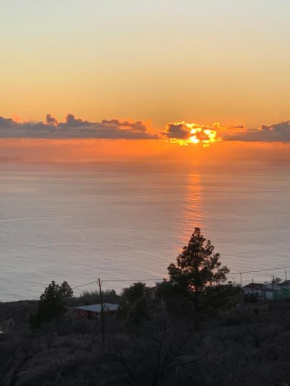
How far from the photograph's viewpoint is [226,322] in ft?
68.8

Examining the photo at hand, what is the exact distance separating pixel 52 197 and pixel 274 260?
279ft

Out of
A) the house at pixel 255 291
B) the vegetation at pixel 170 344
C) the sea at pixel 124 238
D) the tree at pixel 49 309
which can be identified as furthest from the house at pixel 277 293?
the tree at pixel 49 309

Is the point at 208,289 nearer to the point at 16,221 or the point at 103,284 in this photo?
the point at 103,284

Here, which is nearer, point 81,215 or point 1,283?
point 1,283

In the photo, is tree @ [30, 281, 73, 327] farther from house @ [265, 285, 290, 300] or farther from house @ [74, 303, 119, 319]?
house @ [265, 285, 290, 300]

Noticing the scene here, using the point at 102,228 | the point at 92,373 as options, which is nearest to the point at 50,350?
the point at 92,373

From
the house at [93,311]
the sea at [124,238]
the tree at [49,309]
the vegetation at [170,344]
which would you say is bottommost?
the sea at [124,238]

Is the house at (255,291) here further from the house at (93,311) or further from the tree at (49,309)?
the tree at (49,309)

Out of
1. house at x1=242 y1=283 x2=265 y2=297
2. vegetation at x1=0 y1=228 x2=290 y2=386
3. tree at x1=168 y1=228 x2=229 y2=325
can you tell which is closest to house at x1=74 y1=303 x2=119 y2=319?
vegetation at x1=0 y1=228 x2=290 y2=386

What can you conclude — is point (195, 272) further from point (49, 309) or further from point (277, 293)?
point (277, 293)

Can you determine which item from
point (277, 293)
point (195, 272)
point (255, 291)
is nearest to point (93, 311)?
point (195, 272)

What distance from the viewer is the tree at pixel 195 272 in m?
21.1

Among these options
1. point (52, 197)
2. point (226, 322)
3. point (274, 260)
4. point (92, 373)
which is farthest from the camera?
point (52, 197)

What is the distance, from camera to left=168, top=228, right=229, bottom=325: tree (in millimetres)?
21094
